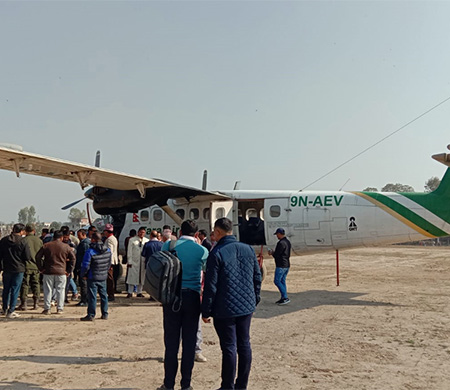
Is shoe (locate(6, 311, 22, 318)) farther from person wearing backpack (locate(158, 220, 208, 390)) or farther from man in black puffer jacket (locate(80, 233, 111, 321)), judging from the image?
person wearing backpack (locate(158, 220, 208, 390))

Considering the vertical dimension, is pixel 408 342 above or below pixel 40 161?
below

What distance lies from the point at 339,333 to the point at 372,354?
1.31m

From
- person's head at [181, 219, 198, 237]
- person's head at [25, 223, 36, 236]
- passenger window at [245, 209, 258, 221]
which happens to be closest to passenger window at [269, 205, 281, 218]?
passenger window at [245, 209, 258, 221]

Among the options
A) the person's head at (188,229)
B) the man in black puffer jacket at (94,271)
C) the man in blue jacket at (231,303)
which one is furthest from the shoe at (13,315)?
the man in blue jacket at (231,303)

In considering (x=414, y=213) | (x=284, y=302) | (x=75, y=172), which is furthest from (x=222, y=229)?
(x=414, y=213)

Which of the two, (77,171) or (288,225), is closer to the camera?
(77,171)

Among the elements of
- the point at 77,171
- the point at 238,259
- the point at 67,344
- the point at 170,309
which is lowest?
the point at 67,344

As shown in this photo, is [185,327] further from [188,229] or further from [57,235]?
[57,235]

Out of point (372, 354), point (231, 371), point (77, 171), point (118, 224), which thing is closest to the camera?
point (231, 371)

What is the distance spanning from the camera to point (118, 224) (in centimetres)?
1499

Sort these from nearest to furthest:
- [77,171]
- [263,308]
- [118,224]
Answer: [263,308], [77,171], [118,224]

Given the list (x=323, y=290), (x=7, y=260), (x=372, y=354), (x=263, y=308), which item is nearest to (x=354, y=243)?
(x=323, y=290)

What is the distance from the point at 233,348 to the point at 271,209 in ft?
Answer: 28.6

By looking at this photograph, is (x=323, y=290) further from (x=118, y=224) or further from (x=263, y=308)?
(x=118, y=224)
